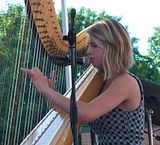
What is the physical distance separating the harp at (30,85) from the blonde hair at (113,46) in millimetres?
235

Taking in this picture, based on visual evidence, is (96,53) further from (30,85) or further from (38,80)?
(30,85)

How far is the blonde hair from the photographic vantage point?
2.02m

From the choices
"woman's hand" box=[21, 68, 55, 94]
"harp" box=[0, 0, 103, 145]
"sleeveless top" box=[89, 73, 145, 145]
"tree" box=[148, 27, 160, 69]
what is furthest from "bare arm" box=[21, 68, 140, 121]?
"tree" box=[148, 27, 160, 69]

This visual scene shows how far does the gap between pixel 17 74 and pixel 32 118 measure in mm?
411

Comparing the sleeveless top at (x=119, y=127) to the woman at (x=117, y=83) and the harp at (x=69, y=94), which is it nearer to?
the woman at (x=117, y=83)

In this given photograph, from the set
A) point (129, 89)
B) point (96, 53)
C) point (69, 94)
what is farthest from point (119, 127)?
point (69, 94)

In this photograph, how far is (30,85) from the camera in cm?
259

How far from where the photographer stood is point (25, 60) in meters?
2.60

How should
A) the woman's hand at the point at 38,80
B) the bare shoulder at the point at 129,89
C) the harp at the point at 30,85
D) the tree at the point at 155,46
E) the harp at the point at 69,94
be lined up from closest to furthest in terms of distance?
the woman's hand at the point at 38,80 < the bare shoulder at the point at 129,89 < the harp at the point at 69,94 < the harp at the point at 30,85 < the tree at the point at 155,46

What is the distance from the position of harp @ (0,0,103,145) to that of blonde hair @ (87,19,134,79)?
235 mm

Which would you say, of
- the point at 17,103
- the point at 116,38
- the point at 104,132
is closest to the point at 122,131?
the point at 104,132

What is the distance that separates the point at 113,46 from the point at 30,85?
734mm

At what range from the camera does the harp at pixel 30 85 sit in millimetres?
2428

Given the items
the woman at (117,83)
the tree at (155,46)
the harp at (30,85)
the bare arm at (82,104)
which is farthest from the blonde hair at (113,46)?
the tree at (155,46)
